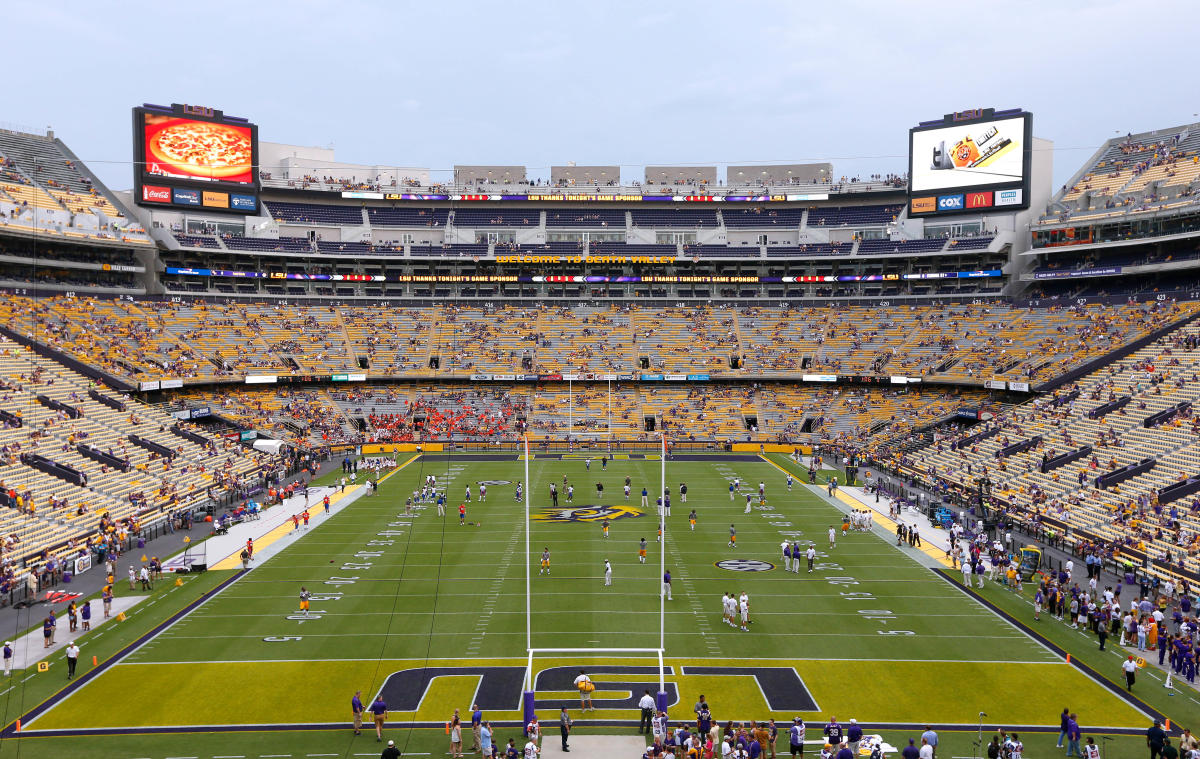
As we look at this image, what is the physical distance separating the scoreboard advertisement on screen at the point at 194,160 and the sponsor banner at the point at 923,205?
59.2 m

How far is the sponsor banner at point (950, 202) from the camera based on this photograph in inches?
2662

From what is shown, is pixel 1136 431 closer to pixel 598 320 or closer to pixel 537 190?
pixel 598 320

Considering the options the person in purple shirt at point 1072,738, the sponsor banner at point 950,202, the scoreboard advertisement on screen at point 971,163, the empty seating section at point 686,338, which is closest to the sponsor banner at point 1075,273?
the scoreboard advertisement on screen at point 971,163

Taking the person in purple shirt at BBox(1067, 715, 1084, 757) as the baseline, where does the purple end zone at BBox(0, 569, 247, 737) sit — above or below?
below

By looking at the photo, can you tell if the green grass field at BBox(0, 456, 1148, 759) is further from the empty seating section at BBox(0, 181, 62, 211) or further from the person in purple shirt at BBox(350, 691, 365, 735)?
the empty seating section at BBox(0, 181, 62, 211)

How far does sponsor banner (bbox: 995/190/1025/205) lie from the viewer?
65.1 m

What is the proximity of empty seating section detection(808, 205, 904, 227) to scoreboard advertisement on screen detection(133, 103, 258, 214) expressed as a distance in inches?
2164

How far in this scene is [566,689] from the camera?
60.9ft

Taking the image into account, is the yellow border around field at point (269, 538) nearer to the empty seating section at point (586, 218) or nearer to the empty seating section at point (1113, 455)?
the empty seating section at point (1113, 455)

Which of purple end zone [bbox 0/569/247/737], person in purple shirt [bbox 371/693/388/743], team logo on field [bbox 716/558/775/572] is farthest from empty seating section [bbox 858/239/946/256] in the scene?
person in purple shirt [bbox 371/693/388/743]

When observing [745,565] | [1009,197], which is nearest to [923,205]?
[1009,197]

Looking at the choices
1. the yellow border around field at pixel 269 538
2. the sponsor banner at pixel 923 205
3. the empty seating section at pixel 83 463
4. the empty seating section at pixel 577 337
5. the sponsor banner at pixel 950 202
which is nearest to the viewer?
the yellow border around field at pixel 269 538

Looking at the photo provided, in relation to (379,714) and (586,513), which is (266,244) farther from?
(379,714)

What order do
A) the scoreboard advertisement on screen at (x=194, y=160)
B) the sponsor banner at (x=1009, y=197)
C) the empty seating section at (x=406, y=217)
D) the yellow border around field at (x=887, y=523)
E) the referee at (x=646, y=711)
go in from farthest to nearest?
1. the empty seating section at (x=406, y=217)
2. the sponsor banner at (x=1009, y=197)
3. the scoreboard advertisement on screen at (x=194, y=160)
4. the yellow border around field at (x=887, y=523)
5. the referee at (x=646, y=711)
